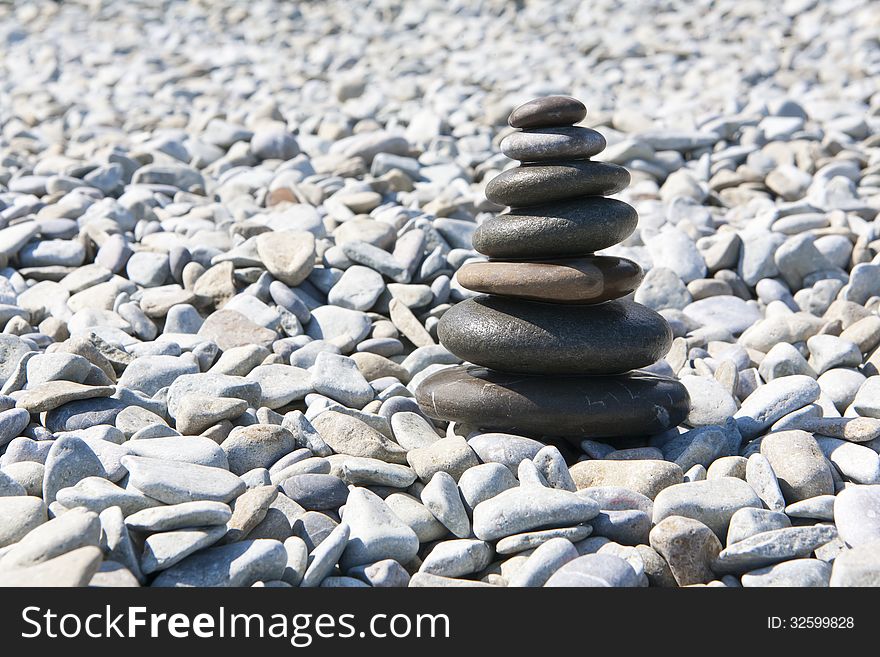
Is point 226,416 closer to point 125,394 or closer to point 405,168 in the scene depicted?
point 125,394

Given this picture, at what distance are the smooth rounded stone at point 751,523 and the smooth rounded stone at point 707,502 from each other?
43mm

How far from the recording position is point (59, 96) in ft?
28.9

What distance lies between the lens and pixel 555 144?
3.07 metres

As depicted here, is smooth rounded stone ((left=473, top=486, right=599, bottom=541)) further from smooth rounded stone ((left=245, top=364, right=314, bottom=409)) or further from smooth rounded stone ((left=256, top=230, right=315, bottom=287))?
smooth rounded stone ((left=256, top=230, right=315, bottom=287))

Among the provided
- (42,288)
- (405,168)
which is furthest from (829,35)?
(42,288)

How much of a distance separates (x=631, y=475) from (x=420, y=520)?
0.69 m

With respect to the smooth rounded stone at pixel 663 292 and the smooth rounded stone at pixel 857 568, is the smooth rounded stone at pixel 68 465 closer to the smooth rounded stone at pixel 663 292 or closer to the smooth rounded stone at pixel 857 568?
the smooth rounded stone at pixel 857 568

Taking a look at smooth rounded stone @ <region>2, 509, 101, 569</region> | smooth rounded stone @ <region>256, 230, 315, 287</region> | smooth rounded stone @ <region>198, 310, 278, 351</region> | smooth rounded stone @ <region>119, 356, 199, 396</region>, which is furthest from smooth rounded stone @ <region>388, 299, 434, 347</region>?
smooth rounded stone @ <region>2, 509, 101, 569</region>

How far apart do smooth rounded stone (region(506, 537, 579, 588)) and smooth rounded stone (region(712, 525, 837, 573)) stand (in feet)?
1.32

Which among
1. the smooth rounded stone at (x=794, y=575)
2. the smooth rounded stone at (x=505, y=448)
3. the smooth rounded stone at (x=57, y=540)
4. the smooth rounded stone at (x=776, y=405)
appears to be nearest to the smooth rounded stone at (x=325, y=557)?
the smooth rounded stone at (x=57, y=540)

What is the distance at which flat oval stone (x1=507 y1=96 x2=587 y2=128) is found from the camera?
122 inches

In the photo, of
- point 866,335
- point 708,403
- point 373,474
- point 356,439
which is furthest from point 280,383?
point 866,335

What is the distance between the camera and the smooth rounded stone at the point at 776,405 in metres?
3.20

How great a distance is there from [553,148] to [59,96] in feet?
23.9
